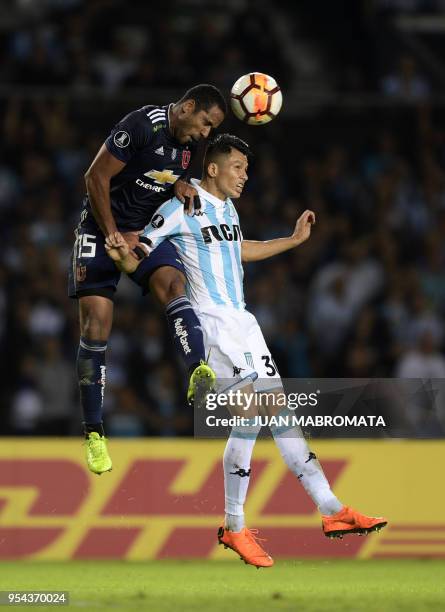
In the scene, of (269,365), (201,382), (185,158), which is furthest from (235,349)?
(185,158)

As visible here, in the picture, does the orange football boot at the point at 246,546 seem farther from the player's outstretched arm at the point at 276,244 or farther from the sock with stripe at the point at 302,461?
the player's outstretched arm at the point at 276,244

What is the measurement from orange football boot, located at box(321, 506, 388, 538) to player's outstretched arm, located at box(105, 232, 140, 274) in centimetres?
212

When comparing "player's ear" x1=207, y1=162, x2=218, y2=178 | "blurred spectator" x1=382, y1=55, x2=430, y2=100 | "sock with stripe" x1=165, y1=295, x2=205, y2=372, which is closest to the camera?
"sock with stripe" x1=165, y1=295, x2=205, y2=372

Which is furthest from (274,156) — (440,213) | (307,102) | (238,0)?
(238,0)

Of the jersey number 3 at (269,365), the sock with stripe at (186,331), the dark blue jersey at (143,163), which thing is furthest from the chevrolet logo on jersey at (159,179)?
the jersey number 3 at (269,365)

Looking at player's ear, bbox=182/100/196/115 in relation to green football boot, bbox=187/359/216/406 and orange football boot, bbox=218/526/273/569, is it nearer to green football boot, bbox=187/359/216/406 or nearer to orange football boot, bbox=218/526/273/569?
green football boot, bbox=187/359/216/406

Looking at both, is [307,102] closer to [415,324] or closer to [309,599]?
[415,324]

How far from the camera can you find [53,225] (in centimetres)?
1534

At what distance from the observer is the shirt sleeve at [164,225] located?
369 inches

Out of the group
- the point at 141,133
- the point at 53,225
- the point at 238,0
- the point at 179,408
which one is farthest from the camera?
the point at 238,0

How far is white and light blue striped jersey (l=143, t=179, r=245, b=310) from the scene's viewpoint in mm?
9352

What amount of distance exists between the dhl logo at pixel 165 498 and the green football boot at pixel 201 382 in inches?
165

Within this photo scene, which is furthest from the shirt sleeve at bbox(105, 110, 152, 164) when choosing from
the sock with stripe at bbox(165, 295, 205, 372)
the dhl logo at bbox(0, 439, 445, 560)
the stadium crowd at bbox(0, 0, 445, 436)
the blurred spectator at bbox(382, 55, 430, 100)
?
the blurred spectator at bbox(382, 55, 430, 100)

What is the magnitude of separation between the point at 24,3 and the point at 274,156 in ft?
15.5
